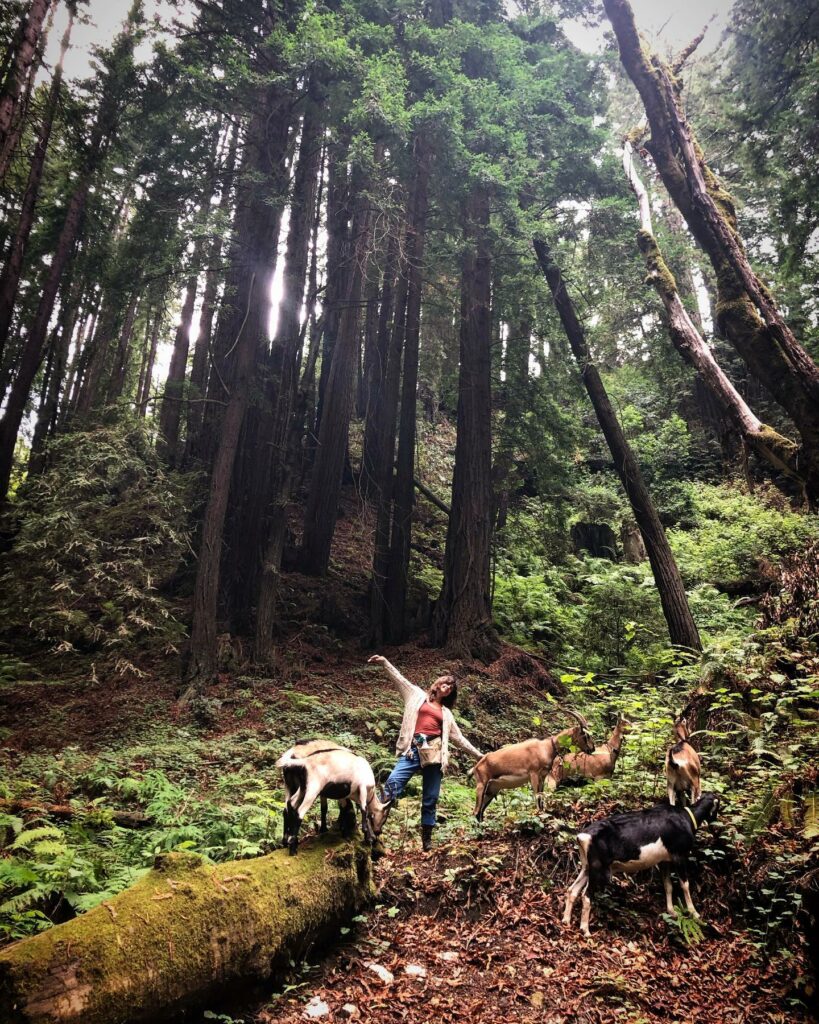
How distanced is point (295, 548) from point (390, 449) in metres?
3.49

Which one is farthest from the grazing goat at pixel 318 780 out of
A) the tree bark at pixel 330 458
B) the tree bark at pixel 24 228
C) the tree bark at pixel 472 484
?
the tree bark at pixel 24 228

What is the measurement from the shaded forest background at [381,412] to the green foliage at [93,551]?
0.32ft

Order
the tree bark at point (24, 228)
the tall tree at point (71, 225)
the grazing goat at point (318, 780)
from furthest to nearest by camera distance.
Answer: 1. the tall tree at point (71, 225)
2. the tree bark at point (24, 228)
3. the grazing goat at point (318, 780)

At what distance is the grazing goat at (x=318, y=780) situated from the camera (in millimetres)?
4062

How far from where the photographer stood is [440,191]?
13547 millimetres

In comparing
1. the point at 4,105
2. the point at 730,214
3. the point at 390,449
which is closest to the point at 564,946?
the point at 730,214

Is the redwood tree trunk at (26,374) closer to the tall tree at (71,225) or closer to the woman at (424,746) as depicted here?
the tall tree at (71,225)

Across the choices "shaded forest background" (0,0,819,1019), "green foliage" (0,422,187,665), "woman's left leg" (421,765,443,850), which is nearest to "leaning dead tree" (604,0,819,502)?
"shaded forest background" (0,0,819,1019)

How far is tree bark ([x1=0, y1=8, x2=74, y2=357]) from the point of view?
13156 millimetres

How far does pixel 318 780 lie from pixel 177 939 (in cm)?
117

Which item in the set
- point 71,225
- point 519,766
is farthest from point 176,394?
point 519,766

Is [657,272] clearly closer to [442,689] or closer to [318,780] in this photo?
[442,689]

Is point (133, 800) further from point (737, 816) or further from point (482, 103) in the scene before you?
point (482, 103)

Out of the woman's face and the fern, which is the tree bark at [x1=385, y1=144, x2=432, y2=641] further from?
the fern
